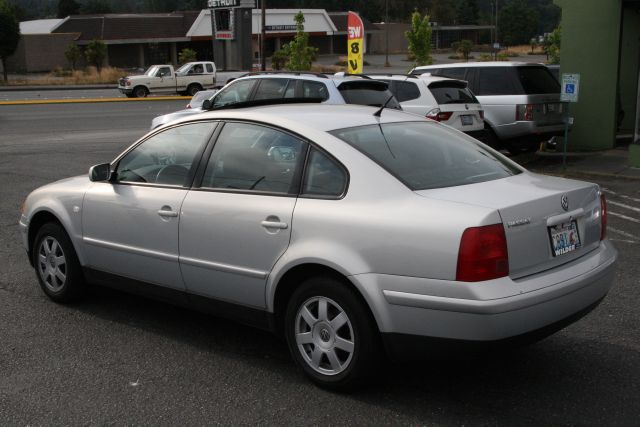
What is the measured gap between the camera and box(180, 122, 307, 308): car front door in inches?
173

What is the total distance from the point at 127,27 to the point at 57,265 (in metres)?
71.7

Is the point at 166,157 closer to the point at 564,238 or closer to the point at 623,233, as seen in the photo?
the point at 564,238

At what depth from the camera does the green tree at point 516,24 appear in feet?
388

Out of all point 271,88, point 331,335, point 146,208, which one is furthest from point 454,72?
point 331,335

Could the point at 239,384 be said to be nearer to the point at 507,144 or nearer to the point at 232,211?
the point at 232,211

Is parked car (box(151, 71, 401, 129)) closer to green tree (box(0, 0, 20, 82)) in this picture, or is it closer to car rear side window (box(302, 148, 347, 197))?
car rear side window (box(302, 148, 347, 197))

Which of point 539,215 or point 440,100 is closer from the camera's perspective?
point 539,215

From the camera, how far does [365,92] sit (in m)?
11.4

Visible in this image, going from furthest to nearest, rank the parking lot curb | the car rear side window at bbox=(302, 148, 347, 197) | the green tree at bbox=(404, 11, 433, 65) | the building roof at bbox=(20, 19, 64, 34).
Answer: the building roof at bbox=(20, 19, 64, 34)
the green tree at bbox=(404, 11, 433, 65)
the parking lot curb
the car rear side window at bbox=(302, 148, 347, 197)

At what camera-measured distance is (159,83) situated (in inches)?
1494

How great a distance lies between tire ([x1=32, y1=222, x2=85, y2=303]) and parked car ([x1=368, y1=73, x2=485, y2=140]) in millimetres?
7837

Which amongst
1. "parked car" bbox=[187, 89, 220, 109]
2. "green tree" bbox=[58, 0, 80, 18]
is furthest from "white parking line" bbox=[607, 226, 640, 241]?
"green tree" bbox=[58, 0, 80, 18]

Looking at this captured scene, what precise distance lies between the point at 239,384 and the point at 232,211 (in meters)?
1.06

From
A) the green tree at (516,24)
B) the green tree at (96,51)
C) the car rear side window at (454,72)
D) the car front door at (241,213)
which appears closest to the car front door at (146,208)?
the car front door at (241,213)
